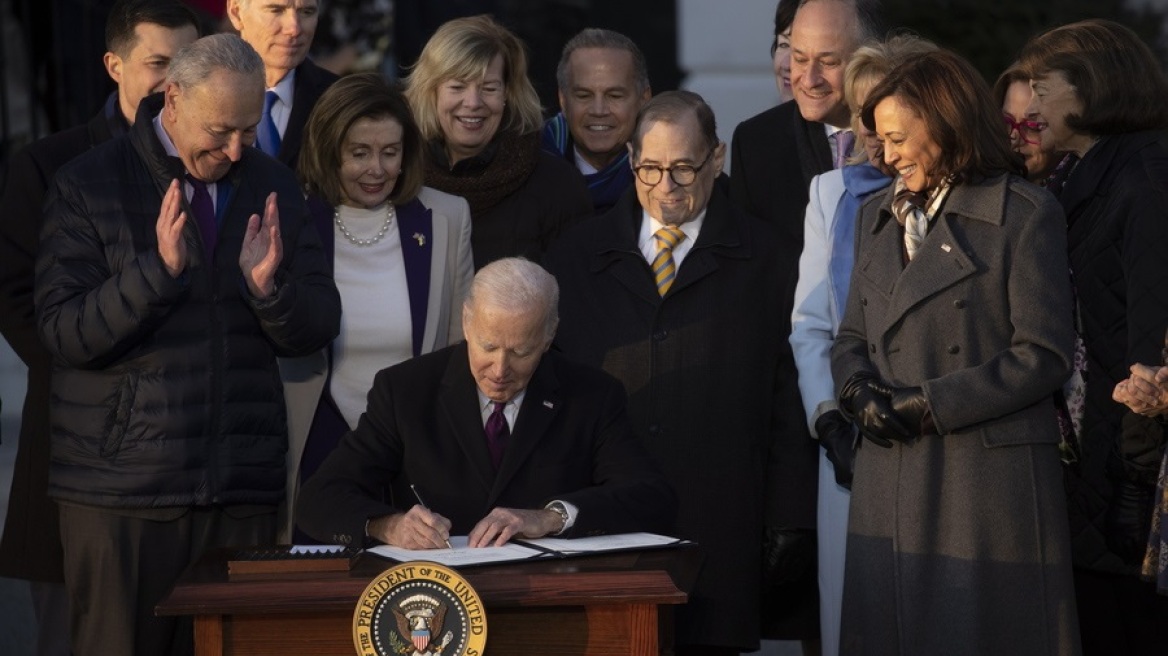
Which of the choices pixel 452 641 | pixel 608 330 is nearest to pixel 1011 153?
pixel 608 330

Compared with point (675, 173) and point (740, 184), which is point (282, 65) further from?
point (740, 184)

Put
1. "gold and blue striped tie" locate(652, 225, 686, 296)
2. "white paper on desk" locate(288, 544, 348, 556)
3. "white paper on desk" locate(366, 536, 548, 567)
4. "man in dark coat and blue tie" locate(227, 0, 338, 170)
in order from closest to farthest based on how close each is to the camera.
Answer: "white paper on desk" locate(366, 536, 548, 567) → "white paper on desk" locate(288, 544, 348, 556) → "gold and blue striped tie" locate(652, 225, 686, 296) → "man in dark coat and blue tie" locate(227, 0, 338, 170)

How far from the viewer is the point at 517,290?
4.75m

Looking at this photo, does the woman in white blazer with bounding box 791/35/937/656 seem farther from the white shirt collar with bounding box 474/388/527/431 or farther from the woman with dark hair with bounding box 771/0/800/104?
the woman with dark hair with bounding box 771/0/800/104

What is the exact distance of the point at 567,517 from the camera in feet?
15.0

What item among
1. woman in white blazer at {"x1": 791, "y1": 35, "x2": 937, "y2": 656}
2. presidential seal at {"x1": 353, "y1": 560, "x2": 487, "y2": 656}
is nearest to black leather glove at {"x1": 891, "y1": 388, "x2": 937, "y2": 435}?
woman in white blazer at {"x1": 791, "y1": 35, "x2": 937, "y2": 656}

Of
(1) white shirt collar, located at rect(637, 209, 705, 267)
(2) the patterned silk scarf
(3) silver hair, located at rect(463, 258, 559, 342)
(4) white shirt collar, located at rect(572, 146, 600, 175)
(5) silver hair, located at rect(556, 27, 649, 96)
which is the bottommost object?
(3) silver hair, located at rect(463, 258, 559, 342)

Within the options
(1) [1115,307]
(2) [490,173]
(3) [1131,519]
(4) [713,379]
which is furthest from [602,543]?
(2) [490,173]

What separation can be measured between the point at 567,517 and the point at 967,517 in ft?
3.09

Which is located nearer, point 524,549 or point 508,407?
point 524,549

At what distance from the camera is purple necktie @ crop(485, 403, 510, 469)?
4832 millimetres

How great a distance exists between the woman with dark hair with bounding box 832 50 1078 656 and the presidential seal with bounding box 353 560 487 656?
123cm

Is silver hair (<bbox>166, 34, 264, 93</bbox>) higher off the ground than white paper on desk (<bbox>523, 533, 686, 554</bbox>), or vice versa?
silver hair (<bbox>166, 34, 264, 93</bbox>)

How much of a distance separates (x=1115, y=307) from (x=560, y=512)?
1.61 m
